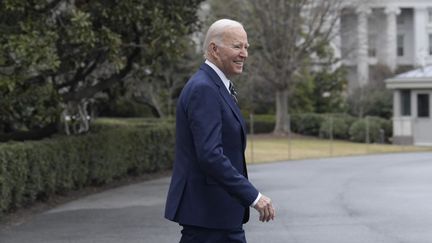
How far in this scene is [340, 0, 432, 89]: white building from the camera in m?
58.7

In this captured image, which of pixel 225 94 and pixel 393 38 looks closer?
pixel 225 94

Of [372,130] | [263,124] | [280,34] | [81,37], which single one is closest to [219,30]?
[81,37]

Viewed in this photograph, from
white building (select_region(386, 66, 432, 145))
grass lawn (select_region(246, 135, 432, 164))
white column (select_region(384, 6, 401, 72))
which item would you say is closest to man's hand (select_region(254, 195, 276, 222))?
grass lawn (select_region(246, 135, 432, 164))

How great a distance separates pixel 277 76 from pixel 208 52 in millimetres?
38373

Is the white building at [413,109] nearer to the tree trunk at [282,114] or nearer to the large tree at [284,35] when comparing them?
the large tree at [284,35]

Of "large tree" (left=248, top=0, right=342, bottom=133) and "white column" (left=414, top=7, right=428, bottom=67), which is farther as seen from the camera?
"white column" (left=414, top=7, right=428, bottom=67)

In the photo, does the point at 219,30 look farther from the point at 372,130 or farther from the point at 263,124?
the point at 263,124

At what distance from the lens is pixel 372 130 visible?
Answer: 38.6 metres

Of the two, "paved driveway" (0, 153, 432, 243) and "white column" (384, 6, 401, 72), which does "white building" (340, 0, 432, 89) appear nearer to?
"white column" (384, 6, 401, 72)

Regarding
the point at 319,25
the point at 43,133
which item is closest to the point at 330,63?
the point at 319,25

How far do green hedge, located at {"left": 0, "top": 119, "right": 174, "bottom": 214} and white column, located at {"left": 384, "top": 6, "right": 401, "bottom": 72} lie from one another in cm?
4765

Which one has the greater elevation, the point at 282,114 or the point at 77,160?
the point at 77,160

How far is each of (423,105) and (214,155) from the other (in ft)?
109

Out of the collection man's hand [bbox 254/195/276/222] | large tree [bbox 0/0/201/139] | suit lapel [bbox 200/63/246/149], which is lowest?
man's hand [bbox 254/195/276/222]
